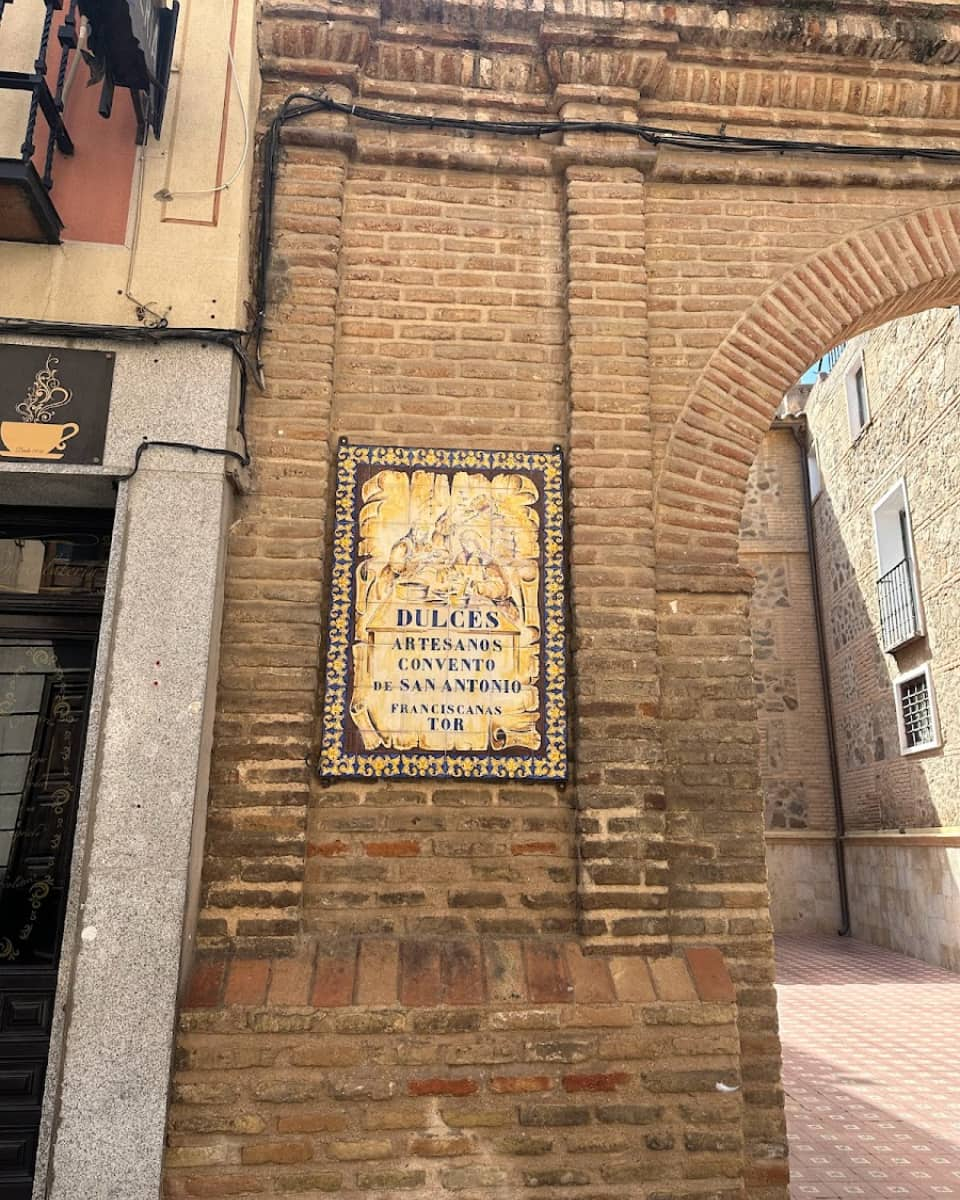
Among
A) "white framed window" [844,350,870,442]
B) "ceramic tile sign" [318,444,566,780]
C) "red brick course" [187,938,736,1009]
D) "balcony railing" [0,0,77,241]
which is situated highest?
"white framed window" [844,350,870,442]

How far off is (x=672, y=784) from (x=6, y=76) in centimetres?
373

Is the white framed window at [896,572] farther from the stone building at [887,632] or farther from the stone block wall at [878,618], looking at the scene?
the stone block wall at [878,618]

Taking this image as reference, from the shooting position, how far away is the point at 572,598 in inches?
141

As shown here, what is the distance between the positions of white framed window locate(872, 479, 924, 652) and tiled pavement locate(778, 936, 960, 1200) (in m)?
4.08

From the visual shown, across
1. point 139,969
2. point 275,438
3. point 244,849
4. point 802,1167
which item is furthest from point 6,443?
point 802,1167

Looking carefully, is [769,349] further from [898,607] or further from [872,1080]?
[898,607]

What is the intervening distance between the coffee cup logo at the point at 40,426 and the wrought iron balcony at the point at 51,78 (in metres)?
0.64

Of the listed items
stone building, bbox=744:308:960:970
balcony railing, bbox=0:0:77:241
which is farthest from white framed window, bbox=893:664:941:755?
balcony railing, bbox=0:0:77:241

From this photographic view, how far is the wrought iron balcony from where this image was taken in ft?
10.9

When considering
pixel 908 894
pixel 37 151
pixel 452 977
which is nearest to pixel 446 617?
pixel 452 977

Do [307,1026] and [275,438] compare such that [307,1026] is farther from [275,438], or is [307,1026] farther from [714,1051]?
[275,438]

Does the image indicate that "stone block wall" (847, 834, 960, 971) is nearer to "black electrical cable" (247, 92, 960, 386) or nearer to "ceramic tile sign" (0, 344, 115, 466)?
"black electrical cable" (247, 92, 960, 386)

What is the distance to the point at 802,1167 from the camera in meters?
4.31

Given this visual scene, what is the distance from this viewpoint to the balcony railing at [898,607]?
11.0 meters
